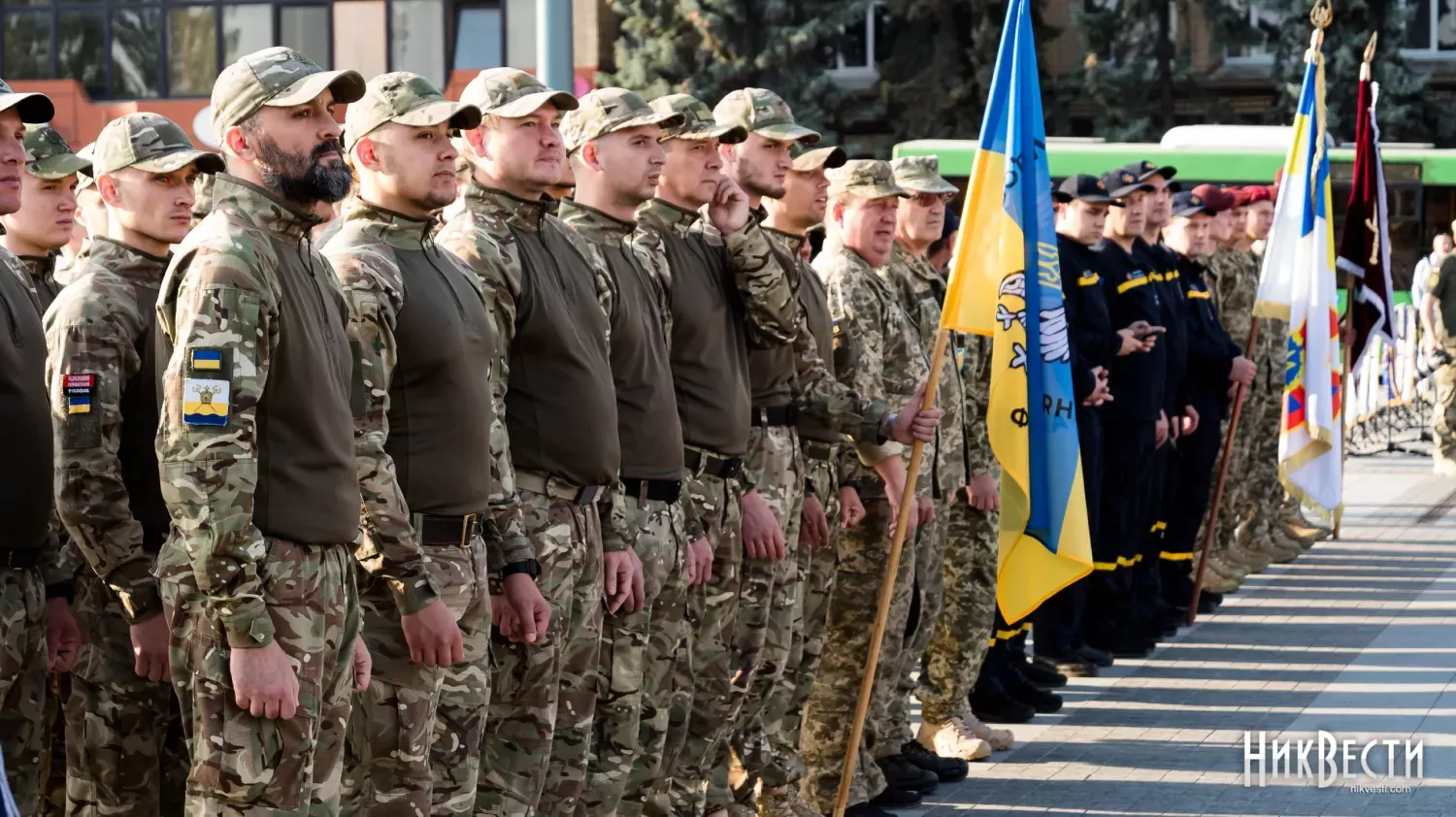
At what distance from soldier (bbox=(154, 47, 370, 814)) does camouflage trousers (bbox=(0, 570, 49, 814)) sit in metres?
0.79

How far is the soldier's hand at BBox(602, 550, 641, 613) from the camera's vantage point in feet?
19.1

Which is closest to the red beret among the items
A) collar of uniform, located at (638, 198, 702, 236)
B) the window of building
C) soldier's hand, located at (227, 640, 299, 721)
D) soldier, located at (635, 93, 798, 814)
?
soldier, located at (635, 93, 798, 814)

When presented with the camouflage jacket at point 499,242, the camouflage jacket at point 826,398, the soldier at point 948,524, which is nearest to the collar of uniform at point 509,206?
the camouflage jacket at point 499,242

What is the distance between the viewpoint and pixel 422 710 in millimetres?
4926

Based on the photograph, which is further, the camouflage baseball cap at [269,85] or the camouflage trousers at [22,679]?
the camouflage trousers at [22,679]

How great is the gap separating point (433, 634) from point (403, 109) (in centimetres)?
129

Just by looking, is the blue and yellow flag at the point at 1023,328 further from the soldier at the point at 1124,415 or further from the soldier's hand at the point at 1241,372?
the soldier's hand at the point at 1241,372

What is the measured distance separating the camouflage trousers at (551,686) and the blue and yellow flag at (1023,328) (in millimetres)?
2466

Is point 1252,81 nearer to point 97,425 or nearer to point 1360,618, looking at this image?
point 1360,618

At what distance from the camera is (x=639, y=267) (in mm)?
6215

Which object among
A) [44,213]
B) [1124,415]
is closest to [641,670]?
[44,213]


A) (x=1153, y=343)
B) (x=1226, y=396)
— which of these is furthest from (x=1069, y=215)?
(x=1226, y=396)

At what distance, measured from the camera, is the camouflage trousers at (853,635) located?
26.0 feet

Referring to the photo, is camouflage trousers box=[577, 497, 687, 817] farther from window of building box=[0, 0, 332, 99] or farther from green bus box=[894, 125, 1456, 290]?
window of building box=[0, 0, 332, 99]
